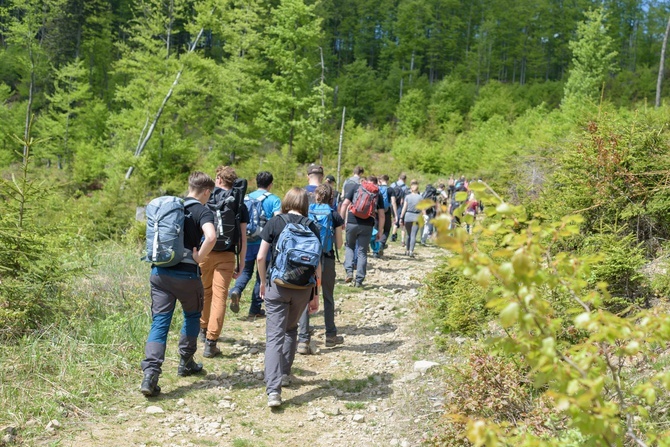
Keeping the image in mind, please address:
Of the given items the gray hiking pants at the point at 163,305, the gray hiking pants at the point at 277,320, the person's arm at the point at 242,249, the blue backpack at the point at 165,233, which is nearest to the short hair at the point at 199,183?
the blue backpack at the point at 165,233

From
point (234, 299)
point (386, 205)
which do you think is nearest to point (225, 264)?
point (234, 299)

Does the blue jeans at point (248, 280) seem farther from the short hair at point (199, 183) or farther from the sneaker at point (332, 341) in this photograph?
the short hair at point (199, 183)

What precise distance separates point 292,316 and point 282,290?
0.33 metres

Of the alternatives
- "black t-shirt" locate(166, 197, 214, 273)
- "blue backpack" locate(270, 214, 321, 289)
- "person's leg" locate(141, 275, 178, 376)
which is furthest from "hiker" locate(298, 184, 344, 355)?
"person's leg" locate(141, 275, 178, 376)

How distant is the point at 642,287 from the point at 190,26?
2554 centimetres

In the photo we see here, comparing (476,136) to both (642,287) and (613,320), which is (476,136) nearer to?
(642,287)

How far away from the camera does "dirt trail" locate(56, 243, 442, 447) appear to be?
13.4 feet

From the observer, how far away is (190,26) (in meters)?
26.0

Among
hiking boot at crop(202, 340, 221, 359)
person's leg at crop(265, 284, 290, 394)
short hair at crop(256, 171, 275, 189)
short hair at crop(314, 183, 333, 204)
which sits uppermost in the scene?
short hair at crop(256, 171, 275, 189)

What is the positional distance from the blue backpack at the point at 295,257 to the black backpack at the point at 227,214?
114 centimetres

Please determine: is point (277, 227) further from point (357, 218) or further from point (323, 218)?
point (357, 218)

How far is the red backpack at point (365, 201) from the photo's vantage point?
8.58 metres

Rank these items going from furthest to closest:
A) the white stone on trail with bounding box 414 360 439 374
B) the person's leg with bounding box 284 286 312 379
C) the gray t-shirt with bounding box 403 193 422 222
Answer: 1. the gray t-shirt with bounding box 403 193 422 222
2. the white stone on trail with bounding box 414 360 439 374
3. the person's leg with bounding box 284 286 312 379

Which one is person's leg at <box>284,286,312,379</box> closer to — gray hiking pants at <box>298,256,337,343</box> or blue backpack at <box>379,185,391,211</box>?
gray hiking pants at <box>298,256,337,343</box>
